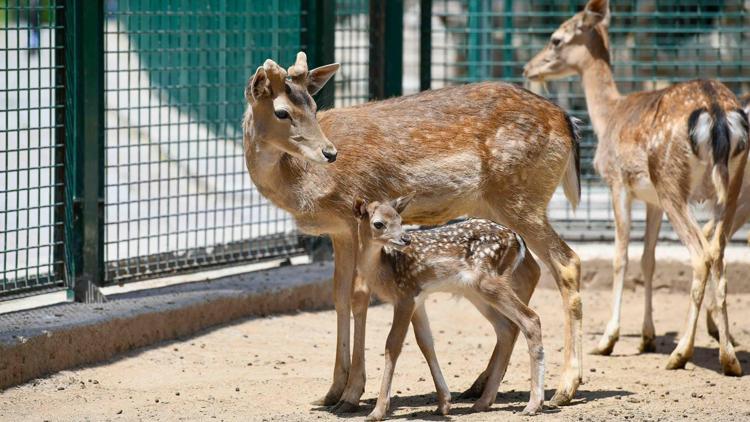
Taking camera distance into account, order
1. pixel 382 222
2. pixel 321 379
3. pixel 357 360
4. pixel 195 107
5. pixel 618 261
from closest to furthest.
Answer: pixel 382 222, pixel 357 360, pixel 321 379, pixel 618 261, pixel 195 107

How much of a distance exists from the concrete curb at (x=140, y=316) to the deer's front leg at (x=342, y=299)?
66.9 inches

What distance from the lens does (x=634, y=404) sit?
22.7 ft

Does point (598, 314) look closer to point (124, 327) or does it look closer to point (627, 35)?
point (124, 327)

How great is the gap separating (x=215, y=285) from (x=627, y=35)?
355 inches

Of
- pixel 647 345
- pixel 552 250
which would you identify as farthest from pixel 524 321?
pixel 647 345

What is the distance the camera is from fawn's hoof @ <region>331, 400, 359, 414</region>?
6.73m

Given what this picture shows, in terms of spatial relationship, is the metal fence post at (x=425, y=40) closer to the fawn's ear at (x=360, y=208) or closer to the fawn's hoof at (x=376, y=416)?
the fawn's ear at (x=360, y=208)

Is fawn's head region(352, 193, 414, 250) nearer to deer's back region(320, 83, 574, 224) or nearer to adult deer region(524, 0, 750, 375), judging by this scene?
deer's back region(320, 83, 574, 224)

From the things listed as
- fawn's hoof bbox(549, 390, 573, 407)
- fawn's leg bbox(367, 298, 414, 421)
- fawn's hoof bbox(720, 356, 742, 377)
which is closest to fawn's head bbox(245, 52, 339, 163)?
fawn's leg bbox(367, 298, 414, 421)

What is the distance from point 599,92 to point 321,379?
12.7 feet

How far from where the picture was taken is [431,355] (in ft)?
21.8

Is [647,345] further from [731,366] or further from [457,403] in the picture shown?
[457,403]

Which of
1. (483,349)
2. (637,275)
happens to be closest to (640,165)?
(483,349)

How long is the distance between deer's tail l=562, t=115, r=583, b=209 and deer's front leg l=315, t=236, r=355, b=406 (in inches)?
61.5
